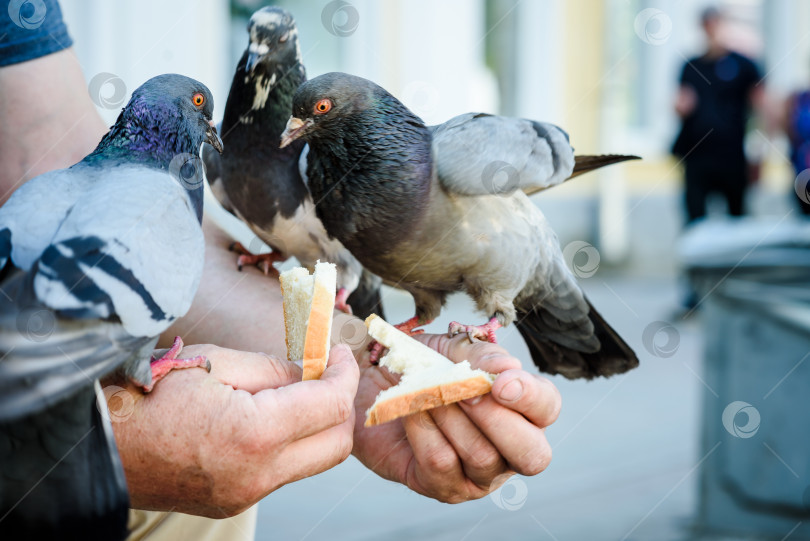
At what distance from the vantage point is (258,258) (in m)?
1.96

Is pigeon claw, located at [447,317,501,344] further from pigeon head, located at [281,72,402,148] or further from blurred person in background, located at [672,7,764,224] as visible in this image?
blurred person in background, located at [672,7,764,224]

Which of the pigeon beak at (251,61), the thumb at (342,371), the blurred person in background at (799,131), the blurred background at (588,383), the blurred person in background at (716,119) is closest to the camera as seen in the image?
the thumb at (342,371)

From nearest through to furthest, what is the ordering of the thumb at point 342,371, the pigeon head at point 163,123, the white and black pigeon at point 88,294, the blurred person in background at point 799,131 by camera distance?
the white and black pigeon at point 88,294 < the pigeon head at point 163,123 < the thumb at point 342,371 < the blurred person in background at point 799,131

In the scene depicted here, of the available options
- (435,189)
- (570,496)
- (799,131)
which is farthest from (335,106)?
(799,131)

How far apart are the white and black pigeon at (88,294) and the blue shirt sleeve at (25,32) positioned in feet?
0.91

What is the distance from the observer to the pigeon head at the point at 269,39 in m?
1.45

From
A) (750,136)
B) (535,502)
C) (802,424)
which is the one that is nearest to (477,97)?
(535,502)

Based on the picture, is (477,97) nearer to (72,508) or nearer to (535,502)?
(535,502)

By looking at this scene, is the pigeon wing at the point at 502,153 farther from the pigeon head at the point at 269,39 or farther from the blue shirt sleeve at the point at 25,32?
the blue shirt sleeve at the point at 25,32

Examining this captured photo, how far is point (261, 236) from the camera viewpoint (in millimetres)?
1957

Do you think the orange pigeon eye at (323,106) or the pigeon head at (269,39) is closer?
the orange pigeon eye at (323,106)

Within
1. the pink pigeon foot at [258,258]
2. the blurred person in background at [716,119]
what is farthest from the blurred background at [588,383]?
the blurred person in background at [716,119]

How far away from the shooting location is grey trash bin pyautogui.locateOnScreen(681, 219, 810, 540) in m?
3.44

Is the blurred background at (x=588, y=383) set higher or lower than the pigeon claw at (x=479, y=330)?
lower
